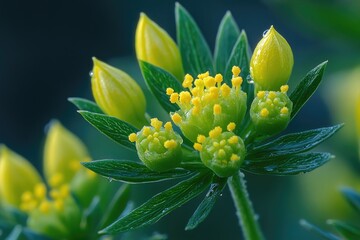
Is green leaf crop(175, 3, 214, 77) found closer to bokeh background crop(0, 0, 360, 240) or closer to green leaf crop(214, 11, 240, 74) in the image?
green leaf crop(214, 11, 240, 74)

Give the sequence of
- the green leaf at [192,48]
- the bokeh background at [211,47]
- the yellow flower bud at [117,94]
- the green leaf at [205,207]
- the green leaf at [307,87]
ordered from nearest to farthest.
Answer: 1. the green leaf at [205,207]
2. the green leaf at [307,87]
3. the yellow flower bud at [117,94]
4. the green leaf at [192,48]
5. the bokeh background at [211,47]

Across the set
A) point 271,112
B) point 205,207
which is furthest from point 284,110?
point 205,207

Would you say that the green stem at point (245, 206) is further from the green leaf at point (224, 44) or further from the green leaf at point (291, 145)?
the green leaf at point (224, 44)

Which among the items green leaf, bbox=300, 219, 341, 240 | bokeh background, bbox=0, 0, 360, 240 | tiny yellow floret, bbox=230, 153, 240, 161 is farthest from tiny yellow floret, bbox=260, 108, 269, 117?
bokeh background, bbox=0, 0, 360, 240

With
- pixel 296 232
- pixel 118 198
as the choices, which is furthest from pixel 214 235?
pixel 118 198

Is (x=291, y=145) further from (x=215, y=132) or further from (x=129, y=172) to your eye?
(x=129, y=172)

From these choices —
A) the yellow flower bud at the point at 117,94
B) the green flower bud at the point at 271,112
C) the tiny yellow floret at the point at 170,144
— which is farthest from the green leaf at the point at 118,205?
the green flower bud at the point at 271,112

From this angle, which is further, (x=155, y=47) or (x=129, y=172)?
(x=155, y=47)
